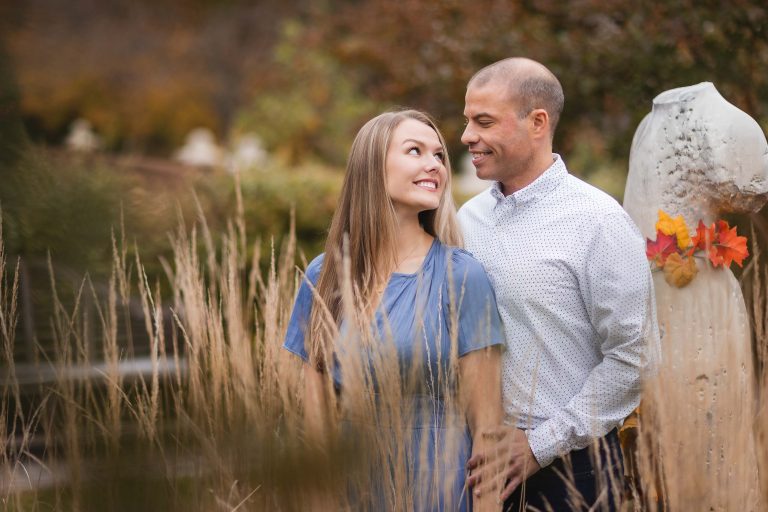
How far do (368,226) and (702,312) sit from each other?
956 mm

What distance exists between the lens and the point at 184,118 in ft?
48.4

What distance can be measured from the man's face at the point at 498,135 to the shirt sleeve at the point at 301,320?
1.81 feet

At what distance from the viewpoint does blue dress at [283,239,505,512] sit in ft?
6.95

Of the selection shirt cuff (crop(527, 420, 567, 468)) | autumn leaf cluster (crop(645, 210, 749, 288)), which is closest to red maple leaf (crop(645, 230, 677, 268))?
autumn leaf cluster (crop(645, 210, 749, 288))

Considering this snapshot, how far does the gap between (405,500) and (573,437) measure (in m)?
0.46

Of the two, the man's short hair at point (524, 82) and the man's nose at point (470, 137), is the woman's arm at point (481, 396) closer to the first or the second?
the man's nose at point (470, 137)

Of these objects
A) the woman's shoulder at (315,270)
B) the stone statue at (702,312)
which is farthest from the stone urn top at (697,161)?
the woman's shoulder at (315,270)

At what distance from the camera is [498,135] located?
2432 mm

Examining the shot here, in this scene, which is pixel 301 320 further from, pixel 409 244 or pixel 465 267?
pixel 465 267

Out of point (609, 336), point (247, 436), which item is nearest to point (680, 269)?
point (609, 336)

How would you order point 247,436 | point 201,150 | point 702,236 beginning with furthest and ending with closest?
point 201,150
point 702,236
point 247,436

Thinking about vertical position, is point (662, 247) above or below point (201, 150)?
below

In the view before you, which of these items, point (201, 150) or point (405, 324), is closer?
point (405, 324)

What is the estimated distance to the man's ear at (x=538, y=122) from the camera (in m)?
2.45
